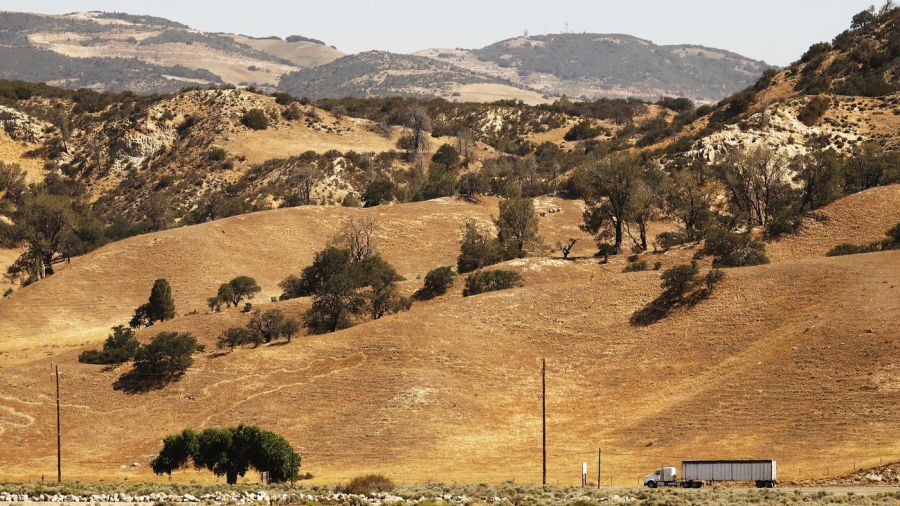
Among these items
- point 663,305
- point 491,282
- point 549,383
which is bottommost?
point 549,383

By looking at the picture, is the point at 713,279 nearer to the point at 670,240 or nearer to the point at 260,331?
the point at 670,240

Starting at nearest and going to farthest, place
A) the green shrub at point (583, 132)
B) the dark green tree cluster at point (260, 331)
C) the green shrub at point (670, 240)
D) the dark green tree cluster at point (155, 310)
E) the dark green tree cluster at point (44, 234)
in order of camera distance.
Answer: the dark green tree cluster at point (260, 331), the dark green tree cluster at point (155, 310), the green shrub at point (670, 240), the dark green tree cluster at point (44, 234), the green shrub at point (583, 132)

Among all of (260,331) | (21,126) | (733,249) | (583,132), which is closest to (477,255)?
(733,249)

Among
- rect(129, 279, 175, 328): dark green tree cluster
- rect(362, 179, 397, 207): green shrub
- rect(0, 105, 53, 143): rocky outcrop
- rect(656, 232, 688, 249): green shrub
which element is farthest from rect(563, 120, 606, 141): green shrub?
rect(129, 279, 175, 328): dark green tree cluster

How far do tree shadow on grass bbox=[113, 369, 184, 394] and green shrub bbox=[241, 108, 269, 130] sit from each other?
95.4 meters

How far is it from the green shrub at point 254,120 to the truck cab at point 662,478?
127 metres

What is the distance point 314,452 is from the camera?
233 ft

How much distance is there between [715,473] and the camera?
56.7 meters

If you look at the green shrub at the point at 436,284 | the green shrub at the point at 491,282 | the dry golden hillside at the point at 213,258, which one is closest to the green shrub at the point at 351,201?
the dry golden hillside at the point at 213,258

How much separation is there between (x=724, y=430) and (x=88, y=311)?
61245 mm

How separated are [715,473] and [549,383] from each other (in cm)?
2466

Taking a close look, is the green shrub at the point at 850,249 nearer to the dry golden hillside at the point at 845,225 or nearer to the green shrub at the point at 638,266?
the dry golden hillside at the point at 845,225

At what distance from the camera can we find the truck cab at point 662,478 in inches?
2227

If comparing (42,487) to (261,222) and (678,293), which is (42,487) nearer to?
(678,293)
